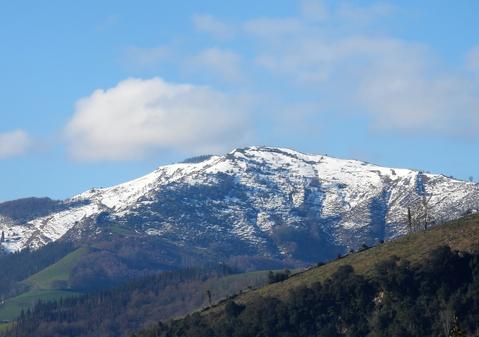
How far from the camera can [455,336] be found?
87375 mm
